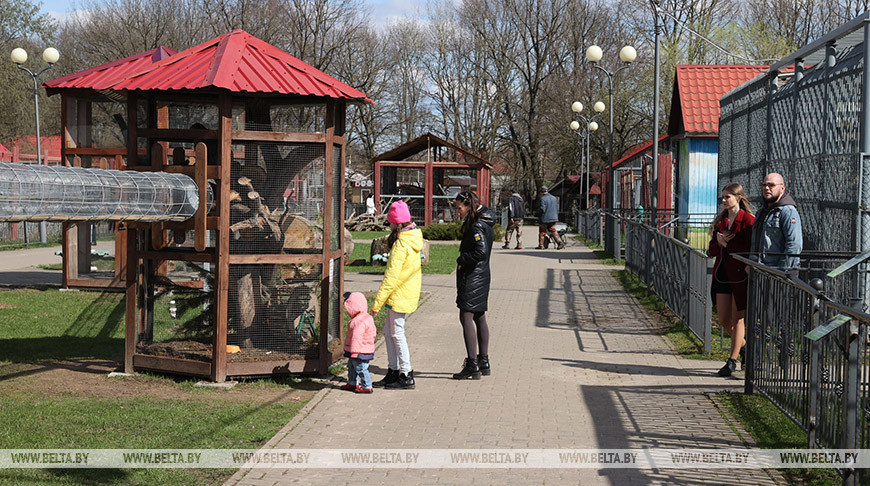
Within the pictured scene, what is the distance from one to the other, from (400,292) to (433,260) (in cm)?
1541

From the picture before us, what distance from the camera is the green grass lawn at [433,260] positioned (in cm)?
2062

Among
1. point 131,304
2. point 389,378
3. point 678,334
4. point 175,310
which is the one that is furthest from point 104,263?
point 678,334

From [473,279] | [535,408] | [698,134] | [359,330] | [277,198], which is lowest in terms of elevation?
[535,408]

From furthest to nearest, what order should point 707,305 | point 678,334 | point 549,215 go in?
point 549,215, point 678,334, point 707,305

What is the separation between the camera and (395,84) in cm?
5853

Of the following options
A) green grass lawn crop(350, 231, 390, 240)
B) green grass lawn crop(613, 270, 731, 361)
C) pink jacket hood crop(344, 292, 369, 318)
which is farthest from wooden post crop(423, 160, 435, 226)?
pink jacket hood crop(344, 292, 369, 318)

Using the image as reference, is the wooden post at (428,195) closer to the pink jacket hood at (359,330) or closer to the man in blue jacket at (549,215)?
the man in blue jacket at (549,215)

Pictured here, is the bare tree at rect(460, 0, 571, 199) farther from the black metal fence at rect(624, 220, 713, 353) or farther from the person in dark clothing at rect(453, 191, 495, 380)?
the person in dark clothing at rect(453, 191, 495, 380)

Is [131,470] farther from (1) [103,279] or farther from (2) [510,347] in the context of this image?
(1) [103,279]

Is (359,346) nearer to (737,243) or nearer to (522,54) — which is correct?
(737,243)

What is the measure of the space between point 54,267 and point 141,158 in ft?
41.9

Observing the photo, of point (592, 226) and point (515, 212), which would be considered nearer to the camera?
point (515, 212)

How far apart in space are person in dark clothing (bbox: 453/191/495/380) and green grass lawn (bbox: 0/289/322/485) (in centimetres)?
151

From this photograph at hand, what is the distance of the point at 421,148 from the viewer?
41.1m
